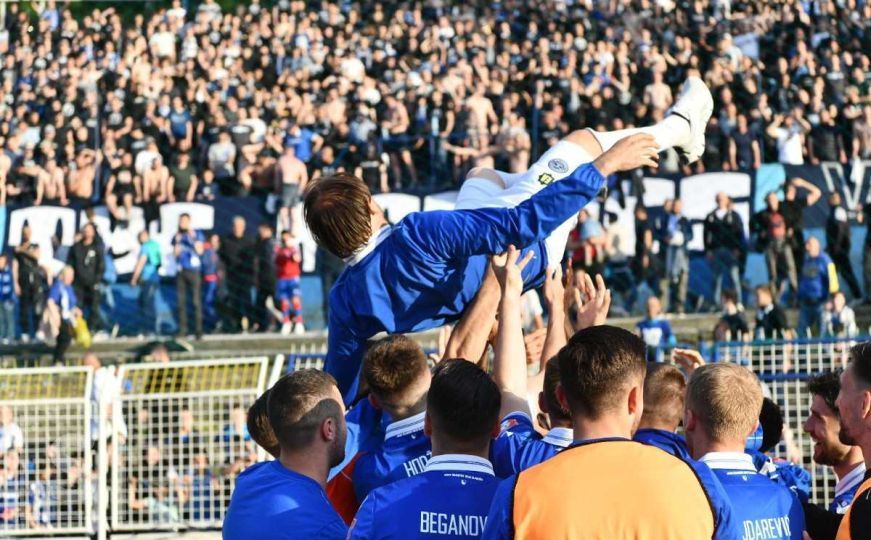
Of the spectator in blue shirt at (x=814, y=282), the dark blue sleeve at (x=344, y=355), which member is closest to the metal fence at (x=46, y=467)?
the dark blue sleeve at (x=344, y=355)

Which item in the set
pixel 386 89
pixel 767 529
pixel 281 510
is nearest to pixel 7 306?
pixel 386 89

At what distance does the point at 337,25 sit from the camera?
24297 mm

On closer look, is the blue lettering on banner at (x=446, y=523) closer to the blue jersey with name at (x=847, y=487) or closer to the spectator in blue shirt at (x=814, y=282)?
the blue jersey with name at (x=847, y=487)

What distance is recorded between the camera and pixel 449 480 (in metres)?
3.55

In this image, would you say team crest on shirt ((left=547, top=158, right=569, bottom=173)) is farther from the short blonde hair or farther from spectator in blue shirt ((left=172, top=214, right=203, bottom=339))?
spectator in blue shirt ((left=172, top=214, right=203, bottom=339))

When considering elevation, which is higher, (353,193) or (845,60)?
(845,60)

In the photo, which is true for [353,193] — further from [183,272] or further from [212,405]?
[183,272]

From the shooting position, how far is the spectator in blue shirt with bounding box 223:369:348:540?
390cm

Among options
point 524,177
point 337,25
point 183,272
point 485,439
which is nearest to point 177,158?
point 183,272

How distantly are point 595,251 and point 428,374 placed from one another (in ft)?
39.5

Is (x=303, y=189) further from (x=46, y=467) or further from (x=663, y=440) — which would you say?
(x=663, y=440)

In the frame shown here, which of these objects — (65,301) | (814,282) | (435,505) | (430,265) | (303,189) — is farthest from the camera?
(303,189)

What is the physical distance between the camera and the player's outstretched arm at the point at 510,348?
409cm

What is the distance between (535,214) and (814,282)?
1128 centimetres
